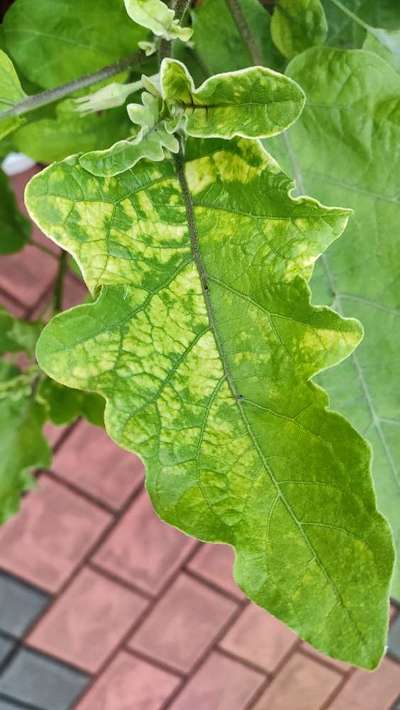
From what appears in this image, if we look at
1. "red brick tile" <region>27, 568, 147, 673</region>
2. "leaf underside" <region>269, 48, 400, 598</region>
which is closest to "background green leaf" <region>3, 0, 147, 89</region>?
"leaf underside" <region>269, 48, 400, 598</region>

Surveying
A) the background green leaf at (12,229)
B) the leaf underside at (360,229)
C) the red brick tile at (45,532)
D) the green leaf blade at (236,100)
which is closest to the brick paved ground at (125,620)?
the red brick tile at (45,532)

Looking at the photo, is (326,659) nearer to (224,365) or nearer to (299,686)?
(299,686)

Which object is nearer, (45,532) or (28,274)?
(28,274)

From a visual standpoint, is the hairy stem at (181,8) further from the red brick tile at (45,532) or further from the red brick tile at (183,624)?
the red brick tile at (183,624)

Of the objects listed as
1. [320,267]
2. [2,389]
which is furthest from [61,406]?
[320,267]

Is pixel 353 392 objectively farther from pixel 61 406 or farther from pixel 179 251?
pixel 61 406

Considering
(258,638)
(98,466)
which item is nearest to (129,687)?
(258,638)
